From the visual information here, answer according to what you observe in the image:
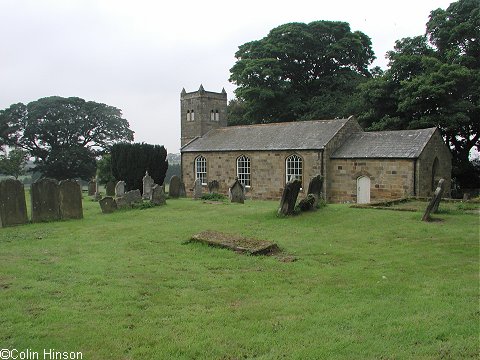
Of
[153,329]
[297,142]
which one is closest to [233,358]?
[153,329]

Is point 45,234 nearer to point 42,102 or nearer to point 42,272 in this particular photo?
point 42,272

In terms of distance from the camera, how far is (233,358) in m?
5.11

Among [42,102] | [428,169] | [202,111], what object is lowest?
[428,169]

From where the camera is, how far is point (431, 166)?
2556 centimetres

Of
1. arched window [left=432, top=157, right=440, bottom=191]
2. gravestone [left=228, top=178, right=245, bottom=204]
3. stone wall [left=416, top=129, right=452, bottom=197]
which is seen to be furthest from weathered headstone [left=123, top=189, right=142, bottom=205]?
arched window [left=432, top=157, right=440, bottom=191]

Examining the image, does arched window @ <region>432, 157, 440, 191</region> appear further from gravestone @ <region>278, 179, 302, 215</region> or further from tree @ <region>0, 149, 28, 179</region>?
tree @ <region>0, 149, 28, 179</region>

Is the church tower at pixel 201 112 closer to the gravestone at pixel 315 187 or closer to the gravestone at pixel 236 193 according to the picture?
the gravestone at pixel 236 193

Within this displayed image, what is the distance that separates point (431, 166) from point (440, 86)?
19.5 ft

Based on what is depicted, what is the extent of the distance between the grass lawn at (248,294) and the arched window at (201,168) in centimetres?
2065

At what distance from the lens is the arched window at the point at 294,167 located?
28625mm

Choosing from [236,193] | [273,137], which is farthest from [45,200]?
[273,137]

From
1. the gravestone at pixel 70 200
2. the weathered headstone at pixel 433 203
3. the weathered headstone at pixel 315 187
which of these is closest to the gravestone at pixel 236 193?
the weathered headstone at pixel 315 187

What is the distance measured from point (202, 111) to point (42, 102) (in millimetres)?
24359

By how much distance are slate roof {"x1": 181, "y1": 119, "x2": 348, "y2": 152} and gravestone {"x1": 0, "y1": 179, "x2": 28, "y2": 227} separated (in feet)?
57.8
